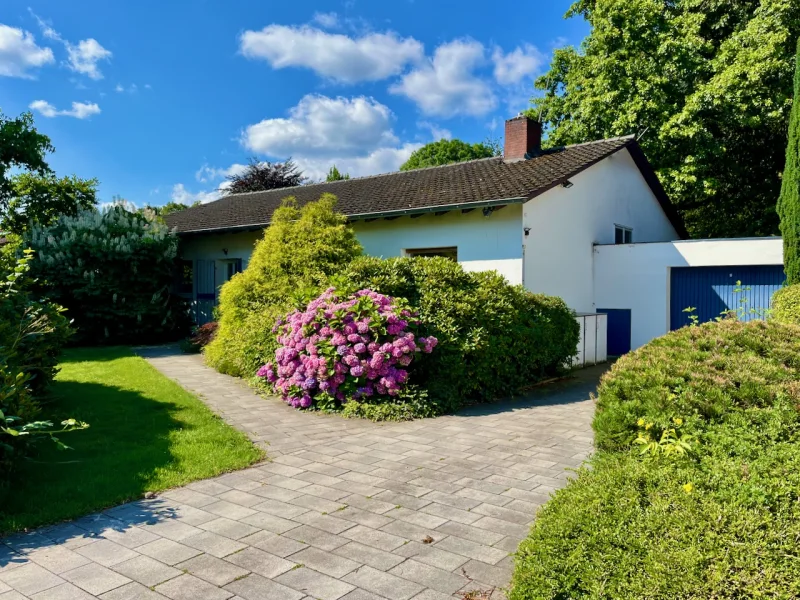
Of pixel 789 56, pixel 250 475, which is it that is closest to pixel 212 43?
pixel 250 475

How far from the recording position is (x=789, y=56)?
16125mm

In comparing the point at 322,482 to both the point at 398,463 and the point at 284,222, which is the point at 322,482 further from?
the point at 284,222

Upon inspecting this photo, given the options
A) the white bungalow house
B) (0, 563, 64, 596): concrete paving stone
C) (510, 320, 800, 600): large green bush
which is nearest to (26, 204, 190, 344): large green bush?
the white bungalow house

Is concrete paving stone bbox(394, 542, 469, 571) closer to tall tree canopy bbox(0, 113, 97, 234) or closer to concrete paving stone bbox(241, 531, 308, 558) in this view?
concrete paving stone bbox(241, 531, 308, 558)

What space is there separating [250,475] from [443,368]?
3.47 m

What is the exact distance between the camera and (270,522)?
372 cm

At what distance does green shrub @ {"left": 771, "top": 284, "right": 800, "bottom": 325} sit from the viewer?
7.89 m

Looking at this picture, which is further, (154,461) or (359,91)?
(359,91)

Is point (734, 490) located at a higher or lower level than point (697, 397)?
lower

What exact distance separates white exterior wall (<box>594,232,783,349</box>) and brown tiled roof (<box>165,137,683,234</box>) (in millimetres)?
2560

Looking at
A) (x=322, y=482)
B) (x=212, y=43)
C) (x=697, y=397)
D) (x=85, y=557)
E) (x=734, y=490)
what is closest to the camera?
(x=734, y=490)

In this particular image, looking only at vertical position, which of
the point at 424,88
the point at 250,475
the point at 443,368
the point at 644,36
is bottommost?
the point at 250,475

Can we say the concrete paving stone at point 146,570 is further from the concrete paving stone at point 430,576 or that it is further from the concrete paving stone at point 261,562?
the concrete paving stone at point 430,576

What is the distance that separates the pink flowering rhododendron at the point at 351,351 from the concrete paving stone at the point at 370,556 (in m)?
3.77
